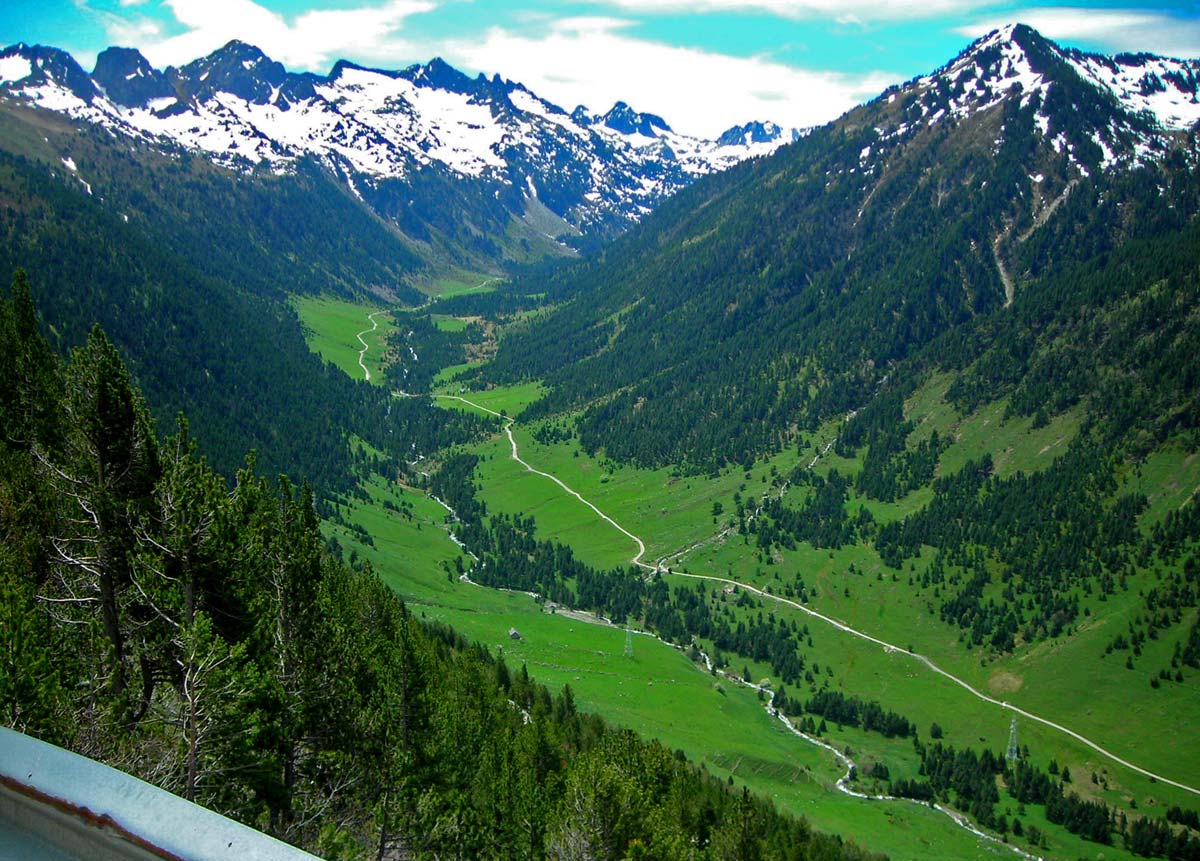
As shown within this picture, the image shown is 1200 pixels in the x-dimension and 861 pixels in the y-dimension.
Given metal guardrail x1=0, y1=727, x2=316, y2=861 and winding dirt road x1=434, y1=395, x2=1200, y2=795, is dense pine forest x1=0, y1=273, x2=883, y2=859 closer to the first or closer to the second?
metal guardrail x1=0, y1=727, x2=316, y2=861

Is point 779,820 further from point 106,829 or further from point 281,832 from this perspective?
point 106,829

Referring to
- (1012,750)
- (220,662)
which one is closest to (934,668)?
(1012,750)

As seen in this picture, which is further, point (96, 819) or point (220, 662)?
point (220, 662)

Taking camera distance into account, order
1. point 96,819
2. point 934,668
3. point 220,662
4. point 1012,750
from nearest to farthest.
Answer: point 96,819 → point 220,662 → point 1012,750 → point 934,668

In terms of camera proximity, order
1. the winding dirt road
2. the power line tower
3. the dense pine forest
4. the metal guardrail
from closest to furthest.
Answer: the metal guardrail → the dense pine forest → the winding dirt road → the power line tower

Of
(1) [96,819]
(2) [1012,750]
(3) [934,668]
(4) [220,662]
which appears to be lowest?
(2) [1012,750]

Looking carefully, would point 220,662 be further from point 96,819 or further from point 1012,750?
point 1012,750

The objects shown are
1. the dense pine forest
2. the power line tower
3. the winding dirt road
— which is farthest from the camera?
the power line tower

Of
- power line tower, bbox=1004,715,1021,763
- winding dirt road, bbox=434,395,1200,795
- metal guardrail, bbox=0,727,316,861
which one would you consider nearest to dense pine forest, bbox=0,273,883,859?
metal guardrail, bbox=0,727,316,861
